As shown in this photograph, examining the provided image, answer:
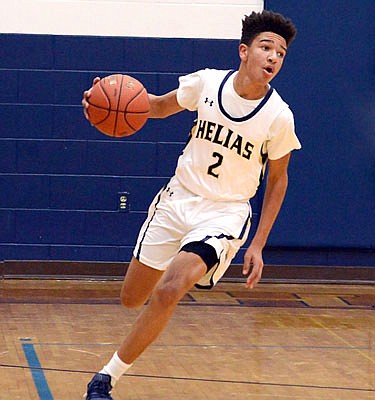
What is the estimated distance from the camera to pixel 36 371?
478 centimetres

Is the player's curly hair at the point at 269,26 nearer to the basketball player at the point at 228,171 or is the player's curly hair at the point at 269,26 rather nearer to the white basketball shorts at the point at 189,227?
the basketball player at the point at 228,171

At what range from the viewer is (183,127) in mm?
7910

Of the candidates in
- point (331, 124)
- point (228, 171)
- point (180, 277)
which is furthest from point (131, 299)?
point (331, 124)

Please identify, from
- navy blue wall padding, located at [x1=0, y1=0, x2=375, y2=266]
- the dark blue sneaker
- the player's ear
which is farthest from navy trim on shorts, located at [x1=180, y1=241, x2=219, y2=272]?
navy blue wall padding, located at [x1=0, y1=0, x2=375, y2=266]

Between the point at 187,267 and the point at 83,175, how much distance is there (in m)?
3.98

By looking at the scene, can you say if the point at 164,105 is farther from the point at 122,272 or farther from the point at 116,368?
the point at 122,272

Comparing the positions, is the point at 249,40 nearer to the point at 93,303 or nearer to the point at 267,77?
the point at 267,77

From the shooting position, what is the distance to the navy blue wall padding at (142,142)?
306 inches

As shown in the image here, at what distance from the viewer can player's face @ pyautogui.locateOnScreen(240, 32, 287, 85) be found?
14.0 ft

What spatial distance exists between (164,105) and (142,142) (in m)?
3.32

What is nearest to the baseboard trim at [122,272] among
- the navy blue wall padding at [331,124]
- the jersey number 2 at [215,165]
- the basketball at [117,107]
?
the navy blue wall padding at [331,124]

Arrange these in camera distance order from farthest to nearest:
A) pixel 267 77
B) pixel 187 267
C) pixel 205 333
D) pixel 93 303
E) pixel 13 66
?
1. pixel 13 66
2. pixel 93 303
3. pixel 205 333
4. pixel 267 77
5. pixel 187 267

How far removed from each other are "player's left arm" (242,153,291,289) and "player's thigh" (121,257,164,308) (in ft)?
1.48

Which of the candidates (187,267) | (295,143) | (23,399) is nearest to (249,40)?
(295,143)
